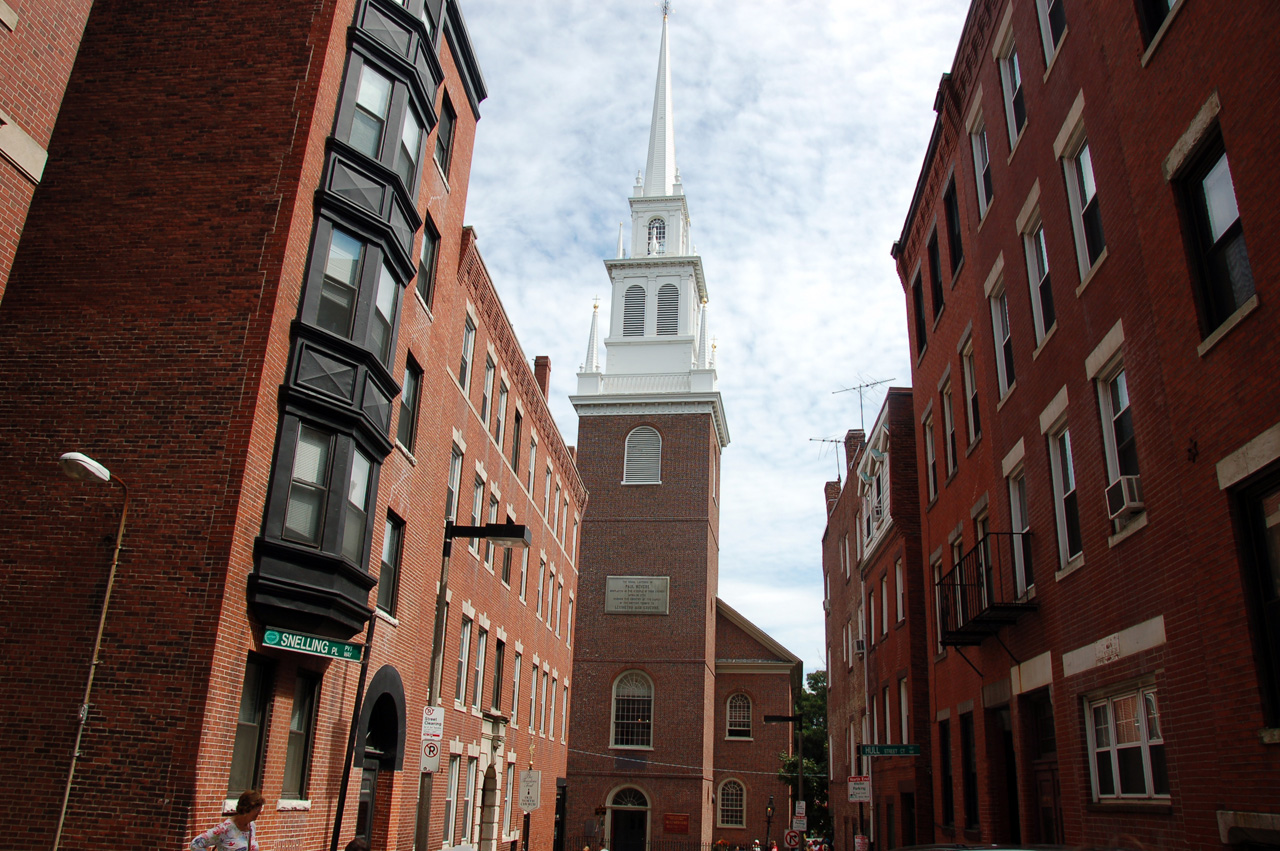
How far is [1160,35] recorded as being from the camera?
410 inches

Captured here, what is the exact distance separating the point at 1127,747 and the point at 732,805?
47.0m

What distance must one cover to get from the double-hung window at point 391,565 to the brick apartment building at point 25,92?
8444 millimetres

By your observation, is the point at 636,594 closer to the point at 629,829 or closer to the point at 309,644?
the point at 629,829

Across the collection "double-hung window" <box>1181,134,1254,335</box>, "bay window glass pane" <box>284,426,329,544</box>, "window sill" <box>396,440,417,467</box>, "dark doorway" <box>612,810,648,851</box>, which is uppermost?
"window sill" <box>396,440,417,467</box>

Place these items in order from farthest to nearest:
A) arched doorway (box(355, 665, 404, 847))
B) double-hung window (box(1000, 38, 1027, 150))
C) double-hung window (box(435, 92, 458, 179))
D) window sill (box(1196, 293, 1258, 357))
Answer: double-hung window (box(435, 92, 458, 179)), arched doorway (box(355, 665, 404, 847)), double-hung window (box(1000, 38, 1027, 150)), window sill (box(1196, 293, 1258, 357))

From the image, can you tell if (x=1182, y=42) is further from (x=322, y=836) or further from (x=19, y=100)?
(x=322, y=836)

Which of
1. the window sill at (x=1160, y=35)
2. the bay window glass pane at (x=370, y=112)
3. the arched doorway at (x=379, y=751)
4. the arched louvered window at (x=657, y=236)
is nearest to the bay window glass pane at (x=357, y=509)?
the arched doorway at (x=379, y=751)

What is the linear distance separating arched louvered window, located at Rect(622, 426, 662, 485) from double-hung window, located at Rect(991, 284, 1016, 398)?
3704 cm

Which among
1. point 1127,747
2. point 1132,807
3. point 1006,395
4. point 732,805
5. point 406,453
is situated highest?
point 1006,395

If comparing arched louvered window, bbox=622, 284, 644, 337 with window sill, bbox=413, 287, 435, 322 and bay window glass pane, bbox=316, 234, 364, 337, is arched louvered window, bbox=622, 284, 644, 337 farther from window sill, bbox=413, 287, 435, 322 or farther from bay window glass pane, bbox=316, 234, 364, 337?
bay window glass pane, bbox=316, 234, 364, 337

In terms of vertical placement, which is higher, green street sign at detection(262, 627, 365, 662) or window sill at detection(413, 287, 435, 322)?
window sill at detection(413, 287, 435, 322)

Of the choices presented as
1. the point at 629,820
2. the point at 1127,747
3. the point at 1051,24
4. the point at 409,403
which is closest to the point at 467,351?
the point at 409,403

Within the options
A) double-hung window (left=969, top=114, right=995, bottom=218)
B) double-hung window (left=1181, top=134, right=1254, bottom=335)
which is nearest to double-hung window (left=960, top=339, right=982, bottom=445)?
double-hung window (left=969, top=114, right=995, bottom=218)

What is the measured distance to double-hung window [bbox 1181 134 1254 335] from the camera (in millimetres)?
9180
